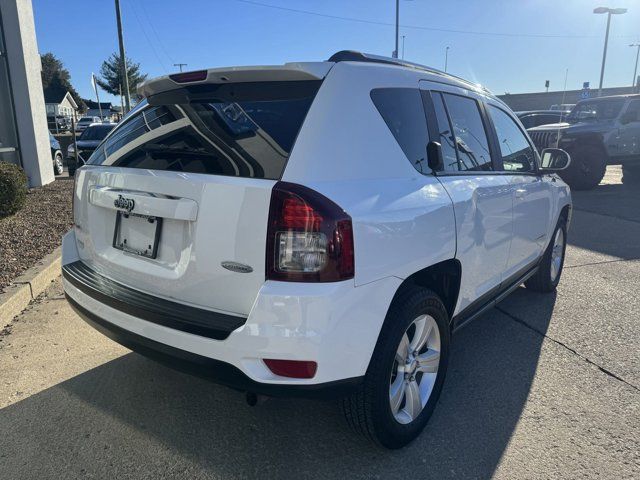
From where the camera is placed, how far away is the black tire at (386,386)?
2.31 metres

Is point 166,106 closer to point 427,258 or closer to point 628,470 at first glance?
point 427,258

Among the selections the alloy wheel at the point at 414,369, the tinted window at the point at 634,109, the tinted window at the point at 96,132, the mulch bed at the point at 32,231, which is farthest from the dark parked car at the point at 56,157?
the tinted window at the point at 634,109

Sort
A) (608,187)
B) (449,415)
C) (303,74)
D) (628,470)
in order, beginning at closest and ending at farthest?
(303,74)
(628,470)
(449,415)
(608,187)

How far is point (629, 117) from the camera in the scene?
525 inches

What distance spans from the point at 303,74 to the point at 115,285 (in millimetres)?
1424

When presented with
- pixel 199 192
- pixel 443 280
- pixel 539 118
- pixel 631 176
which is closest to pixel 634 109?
pixel 631 176

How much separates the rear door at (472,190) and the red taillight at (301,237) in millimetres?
1036

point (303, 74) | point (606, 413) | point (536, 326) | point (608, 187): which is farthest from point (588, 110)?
point (303, 74)

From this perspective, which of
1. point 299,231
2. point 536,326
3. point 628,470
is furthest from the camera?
point 536,326

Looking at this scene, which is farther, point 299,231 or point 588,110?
point 588,110

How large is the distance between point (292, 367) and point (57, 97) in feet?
283

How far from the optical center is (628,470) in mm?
2492

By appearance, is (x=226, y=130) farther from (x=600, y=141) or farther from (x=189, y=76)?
(x=600, y=141)

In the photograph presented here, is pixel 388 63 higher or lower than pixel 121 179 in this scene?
higher
